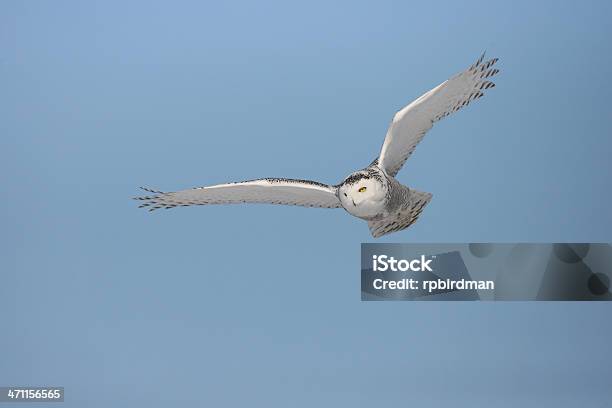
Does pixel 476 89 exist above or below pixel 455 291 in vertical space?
above

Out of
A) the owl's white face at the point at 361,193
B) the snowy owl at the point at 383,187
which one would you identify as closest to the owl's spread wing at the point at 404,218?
the snowy owl at the point at 383,187

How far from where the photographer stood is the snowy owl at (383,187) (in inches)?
213

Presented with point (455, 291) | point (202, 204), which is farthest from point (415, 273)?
point (202, 204)

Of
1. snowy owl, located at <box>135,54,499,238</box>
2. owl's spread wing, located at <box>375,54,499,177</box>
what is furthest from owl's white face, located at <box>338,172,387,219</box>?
owl's spread wing, located at <box>375,54,499,177</box>

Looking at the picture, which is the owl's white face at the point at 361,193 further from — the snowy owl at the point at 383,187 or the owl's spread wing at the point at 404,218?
the owl's spread wing at the point at 404,218

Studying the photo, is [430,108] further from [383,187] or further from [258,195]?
[258,195]

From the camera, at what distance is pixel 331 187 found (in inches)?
218

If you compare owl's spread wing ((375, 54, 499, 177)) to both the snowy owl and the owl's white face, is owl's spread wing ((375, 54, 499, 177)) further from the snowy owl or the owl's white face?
the owl's white face

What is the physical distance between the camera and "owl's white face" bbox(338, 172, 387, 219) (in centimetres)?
536

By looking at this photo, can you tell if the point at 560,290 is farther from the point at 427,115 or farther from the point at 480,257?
the point at 427,115

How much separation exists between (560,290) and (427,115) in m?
1.18

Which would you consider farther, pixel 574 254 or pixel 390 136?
pixel 574 254

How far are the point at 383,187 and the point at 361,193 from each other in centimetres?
12

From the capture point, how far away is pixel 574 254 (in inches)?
235
